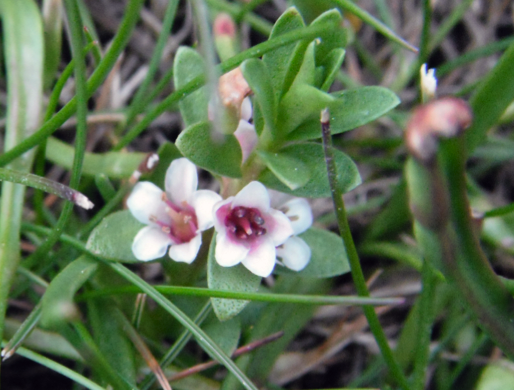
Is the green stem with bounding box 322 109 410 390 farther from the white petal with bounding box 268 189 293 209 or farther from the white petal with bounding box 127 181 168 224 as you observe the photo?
the white petal with bounding box 127 181 168 224

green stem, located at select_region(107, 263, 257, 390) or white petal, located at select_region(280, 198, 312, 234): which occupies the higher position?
white petal, located at select_region(280, 198, 312, 234)

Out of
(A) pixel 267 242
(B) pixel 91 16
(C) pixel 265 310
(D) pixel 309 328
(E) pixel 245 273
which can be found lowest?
(D) pixel 309 328

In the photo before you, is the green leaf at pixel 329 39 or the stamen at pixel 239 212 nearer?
the green leaf at pixel 329 39

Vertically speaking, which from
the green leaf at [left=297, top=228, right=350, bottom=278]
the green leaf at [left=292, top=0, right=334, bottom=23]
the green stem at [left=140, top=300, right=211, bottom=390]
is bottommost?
the green stem at [left=140, top=300, right=211, bottom=390]

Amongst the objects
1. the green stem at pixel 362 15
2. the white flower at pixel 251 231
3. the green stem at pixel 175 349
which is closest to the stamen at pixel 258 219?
the white flower at pixel 251 231

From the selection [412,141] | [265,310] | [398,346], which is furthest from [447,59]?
[412,141]

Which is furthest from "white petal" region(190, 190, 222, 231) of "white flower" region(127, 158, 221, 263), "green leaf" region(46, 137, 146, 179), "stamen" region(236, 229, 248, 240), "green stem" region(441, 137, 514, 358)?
"green stem" region(441, 137, 514, 358)

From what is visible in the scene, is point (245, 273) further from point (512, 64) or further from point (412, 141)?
point (512, 64)

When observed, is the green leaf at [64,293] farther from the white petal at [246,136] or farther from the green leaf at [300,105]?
the green leaf at [300,105]
